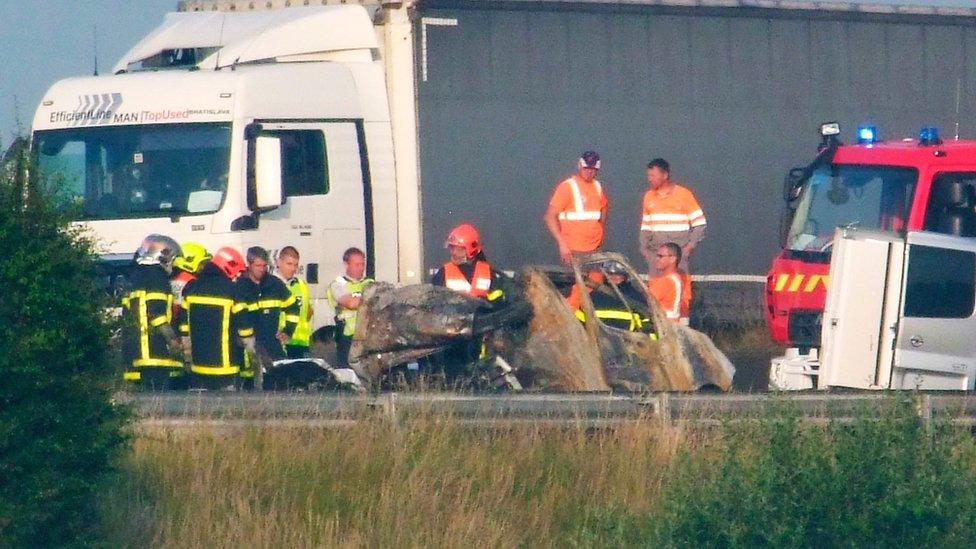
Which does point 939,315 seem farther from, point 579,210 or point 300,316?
point 300,316

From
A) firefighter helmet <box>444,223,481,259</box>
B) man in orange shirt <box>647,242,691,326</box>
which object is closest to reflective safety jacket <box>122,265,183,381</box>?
firefighter helmet <box>444,223,481,259</box>

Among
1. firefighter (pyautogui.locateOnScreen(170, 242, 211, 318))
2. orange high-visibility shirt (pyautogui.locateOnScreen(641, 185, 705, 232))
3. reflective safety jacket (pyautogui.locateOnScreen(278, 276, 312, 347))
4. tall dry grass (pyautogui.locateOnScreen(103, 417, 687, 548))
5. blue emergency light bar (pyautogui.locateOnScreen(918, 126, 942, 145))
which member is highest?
blue emergency light bar (pyautogui.locateOnScreen(918, 126, 942, 145))

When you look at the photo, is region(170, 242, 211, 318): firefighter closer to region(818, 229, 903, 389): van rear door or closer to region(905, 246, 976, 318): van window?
region(818, 229, 903, 389): van rear door

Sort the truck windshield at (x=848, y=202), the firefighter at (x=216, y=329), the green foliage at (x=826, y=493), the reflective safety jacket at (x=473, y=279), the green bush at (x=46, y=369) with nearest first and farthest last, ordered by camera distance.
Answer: the green bush at (x=46, y=369), the green foliage at (x=826, y=493), the firefighter at (x=216, y=329), the reflective safety jacket at (x=473, y=279), the truck windshield at (x=848, y=202)

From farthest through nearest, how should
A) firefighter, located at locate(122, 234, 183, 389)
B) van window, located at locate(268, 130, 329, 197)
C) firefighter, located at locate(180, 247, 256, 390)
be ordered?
1. van window, located at locate(268, 130, 329, 197)
2. firefighter, located at locate(180, 247, 256, 390)
3. firefighter, located at locate(122, 234, 183, 389)

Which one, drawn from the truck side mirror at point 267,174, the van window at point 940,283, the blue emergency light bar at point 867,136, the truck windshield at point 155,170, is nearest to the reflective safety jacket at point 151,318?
the truck windshield at point 155,170

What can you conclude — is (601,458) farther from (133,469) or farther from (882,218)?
(882,218)

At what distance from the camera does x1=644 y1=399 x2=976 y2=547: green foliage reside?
21.4 ft

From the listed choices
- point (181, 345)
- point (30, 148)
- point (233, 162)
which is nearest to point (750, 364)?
point (233, 162)

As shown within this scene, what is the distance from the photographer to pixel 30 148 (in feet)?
21.5

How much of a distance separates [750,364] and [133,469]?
8.87 meters

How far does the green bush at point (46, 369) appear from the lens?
6312 mm

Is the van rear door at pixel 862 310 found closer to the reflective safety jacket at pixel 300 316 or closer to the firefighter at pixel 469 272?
the firefighter at pixel 469 272

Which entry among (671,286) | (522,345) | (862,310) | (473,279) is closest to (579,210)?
(671,286)
